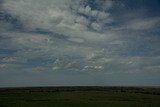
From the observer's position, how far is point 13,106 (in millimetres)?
60625

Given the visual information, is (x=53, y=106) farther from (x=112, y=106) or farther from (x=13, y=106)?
(x=112, y=106)

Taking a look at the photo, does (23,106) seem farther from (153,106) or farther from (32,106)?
(153,106)

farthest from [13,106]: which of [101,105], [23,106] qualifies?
[101,105]

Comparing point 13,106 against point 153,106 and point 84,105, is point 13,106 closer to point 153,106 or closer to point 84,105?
point 84,105

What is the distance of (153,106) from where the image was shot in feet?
195

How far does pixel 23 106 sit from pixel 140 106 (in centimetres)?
2931

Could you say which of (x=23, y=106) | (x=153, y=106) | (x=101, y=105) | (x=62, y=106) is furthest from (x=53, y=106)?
(x=153, y=106)

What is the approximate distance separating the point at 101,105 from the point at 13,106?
2249 centimetres

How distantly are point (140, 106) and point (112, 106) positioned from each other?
22.8ft

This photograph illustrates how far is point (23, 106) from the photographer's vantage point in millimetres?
60656

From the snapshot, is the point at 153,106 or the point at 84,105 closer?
the point at 153,106

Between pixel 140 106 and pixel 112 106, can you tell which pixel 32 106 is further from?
pixel 140 106

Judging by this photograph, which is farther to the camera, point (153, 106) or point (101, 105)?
point (101, 105)

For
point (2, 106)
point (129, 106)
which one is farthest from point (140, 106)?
point (2, 106)
